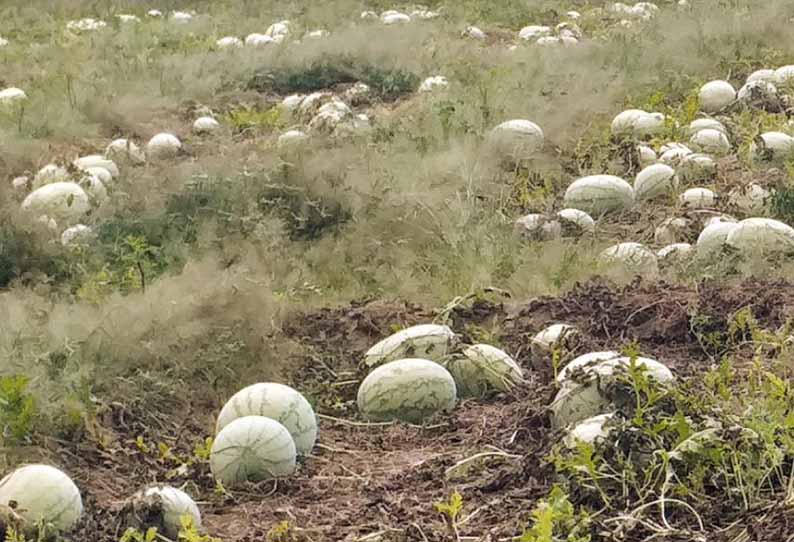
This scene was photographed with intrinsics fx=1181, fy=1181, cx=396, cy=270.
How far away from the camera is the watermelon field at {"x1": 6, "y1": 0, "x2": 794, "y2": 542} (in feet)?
11.7

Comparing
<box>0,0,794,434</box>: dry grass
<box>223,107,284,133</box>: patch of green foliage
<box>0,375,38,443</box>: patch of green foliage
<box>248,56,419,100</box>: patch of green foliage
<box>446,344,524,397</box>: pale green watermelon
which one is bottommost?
<box>248,56,419,100</box>: patch of green foliage

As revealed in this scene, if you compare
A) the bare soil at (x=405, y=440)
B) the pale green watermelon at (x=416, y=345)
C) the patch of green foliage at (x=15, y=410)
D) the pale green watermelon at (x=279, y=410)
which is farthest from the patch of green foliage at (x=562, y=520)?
the patch of green foliage at (x=15, y=410)

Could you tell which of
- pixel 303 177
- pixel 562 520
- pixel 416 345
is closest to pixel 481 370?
pixel 416 345

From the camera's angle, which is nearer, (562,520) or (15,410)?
(562,520)

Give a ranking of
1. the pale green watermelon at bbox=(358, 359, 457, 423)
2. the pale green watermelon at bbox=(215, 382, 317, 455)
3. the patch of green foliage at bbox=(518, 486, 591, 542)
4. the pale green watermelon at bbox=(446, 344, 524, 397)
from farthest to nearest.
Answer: the pale green watermelon at bbox=(446, 344, 524, 397), the pale green watermelon at bbox=(358, 359, 457, 423), the pale green watermelon at bbox=(215, 382, 317, 455), the patch of green foliage at bbox=(518, 486, 591, 542)

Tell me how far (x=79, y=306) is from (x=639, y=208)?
3548mm

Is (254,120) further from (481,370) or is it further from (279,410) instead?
(279,410)

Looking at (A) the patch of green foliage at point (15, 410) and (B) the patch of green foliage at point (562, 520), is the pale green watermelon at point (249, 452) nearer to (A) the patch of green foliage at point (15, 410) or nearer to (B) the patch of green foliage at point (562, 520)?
(A) the patch of green foliage at point (15, 410)

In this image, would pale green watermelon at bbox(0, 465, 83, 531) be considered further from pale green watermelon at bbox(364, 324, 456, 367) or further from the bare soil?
pale green watermelon at bbox(364, 324, 456, 367)

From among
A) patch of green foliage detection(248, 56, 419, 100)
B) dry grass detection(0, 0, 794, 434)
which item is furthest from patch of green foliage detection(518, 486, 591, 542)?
patch of green foliage detection(248, 56, 419, 100)

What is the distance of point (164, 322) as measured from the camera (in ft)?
16.0

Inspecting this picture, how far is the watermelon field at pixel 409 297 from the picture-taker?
11.7ft

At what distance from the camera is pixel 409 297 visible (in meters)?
5.89

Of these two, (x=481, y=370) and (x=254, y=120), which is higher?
(x=481, y=370)
